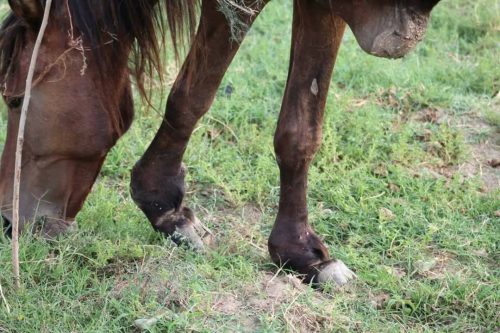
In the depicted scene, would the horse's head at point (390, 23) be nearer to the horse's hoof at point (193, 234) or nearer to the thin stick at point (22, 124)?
the thin stick at point (22, 124)

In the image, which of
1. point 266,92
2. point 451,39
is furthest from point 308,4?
point 451,39

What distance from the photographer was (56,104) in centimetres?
296

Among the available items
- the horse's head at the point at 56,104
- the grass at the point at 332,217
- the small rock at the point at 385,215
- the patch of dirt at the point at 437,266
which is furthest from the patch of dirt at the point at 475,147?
the horse's head at the point at 56,104

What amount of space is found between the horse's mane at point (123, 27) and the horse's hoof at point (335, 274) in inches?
36.4

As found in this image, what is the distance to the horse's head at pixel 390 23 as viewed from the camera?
2.84m

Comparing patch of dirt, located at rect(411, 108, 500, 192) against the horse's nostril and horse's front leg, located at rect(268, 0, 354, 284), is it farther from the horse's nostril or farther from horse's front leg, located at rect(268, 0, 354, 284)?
the horse's nostril

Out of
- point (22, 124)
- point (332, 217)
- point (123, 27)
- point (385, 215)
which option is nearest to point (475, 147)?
point (385, 215)

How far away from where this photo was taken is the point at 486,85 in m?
4.88

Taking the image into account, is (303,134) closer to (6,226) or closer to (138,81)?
(138,81)

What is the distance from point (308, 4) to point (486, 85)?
203cm

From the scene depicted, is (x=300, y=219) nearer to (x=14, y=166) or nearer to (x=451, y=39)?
(x=14, y=166)

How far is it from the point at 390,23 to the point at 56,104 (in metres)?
1.10

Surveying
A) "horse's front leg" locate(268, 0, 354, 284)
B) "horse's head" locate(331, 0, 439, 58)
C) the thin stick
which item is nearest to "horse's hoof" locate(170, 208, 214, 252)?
"horse's front leg" locate(268, 0, 354, 284)

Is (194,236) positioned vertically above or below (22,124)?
below
